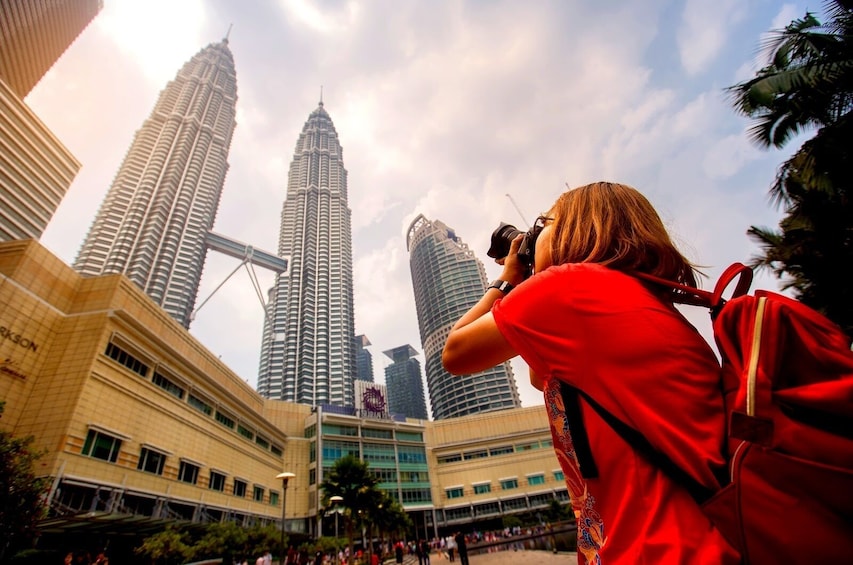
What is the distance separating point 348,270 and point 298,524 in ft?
219

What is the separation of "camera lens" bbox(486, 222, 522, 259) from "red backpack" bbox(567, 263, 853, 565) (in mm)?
1067

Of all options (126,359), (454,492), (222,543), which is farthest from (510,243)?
(454,492)

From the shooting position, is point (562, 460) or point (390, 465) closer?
point (562, 460)

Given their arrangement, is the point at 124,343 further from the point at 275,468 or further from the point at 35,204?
the point at 35,204

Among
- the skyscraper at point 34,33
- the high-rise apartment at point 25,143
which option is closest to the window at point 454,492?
the high-rise apartment at point 25,143

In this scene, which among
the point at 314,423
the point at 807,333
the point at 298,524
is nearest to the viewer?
the point at 807,333

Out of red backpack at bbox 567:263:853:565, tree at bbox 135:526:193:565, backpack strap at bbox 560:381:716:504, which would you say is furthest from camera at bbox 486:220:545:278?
tree at bbox 135:526:193:565

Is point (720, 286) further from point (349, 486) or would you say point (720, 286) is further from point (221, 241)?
point (221, 241)

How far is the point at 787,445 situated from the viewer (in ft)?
1.80

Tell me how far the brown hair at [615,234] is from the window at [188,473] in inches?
1179

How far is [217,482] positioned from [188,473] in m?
3.83

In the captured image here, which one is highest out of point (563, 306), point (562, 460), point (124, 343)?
point (124, 343)

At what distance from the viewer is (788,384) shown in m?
0.61

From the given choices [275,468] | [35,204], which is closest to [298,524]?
[275,468]
